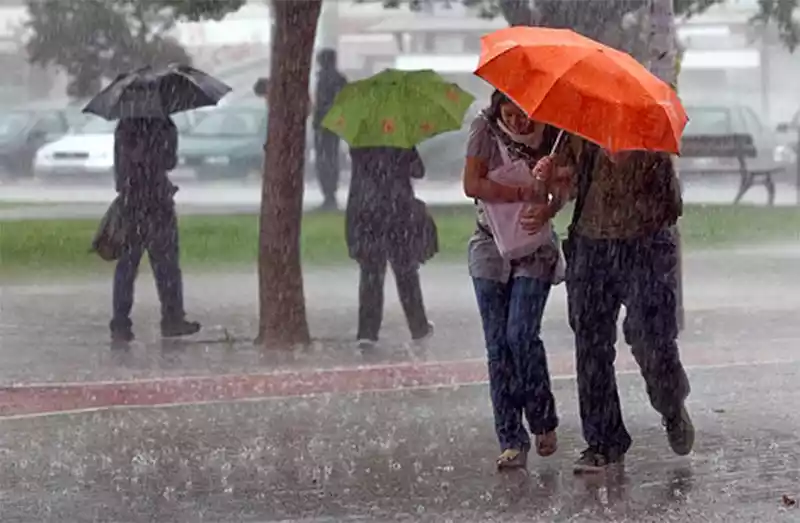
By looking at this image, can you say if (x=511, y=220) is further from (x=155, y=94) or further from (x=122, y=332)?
(x=122, y=332)

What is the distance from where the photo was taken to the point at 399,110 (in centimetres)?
1027

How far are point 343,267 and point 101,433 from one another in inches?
309

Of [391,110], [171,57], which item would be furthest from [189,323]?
[171,57]

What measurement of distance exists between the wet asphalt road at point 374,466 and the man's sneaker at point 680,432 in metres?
0.09

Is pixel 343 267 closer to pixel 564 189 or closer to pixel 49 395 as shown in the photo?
pixel 49 395

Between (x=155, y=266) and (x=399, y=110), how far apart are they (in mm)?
2210

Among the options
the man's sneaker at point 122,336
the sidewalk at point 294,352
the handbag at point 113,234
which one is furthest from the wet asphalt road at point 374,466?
the man's sneaker at point 122,336

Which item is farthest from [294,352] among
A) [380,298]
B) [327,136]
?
[327,136]

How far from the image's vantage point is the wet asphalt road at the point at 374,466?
629 centimetres

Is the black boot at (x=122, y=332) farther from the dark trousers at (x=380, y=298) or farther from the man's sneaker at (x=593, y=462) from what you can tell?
the man's sneaker at (x=593, y=462)

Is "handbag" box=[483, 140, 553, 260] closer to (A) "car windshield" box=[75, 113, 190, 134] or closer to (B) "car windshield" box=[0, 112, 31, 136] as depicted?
(A) "car windshield" box=[75, 113, 190, 134]

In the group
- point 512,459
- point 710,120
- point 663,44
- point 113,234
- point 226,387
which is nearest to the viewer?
point 512,459

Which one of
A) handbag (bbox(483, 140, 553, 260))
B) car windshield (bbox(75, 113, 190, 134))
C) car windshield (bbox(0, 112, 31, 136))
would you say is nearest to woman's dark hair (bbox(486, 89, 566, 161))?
handbag (bbox(483, 140, 553, 260))

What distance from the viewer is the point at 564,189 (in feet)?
21.7
